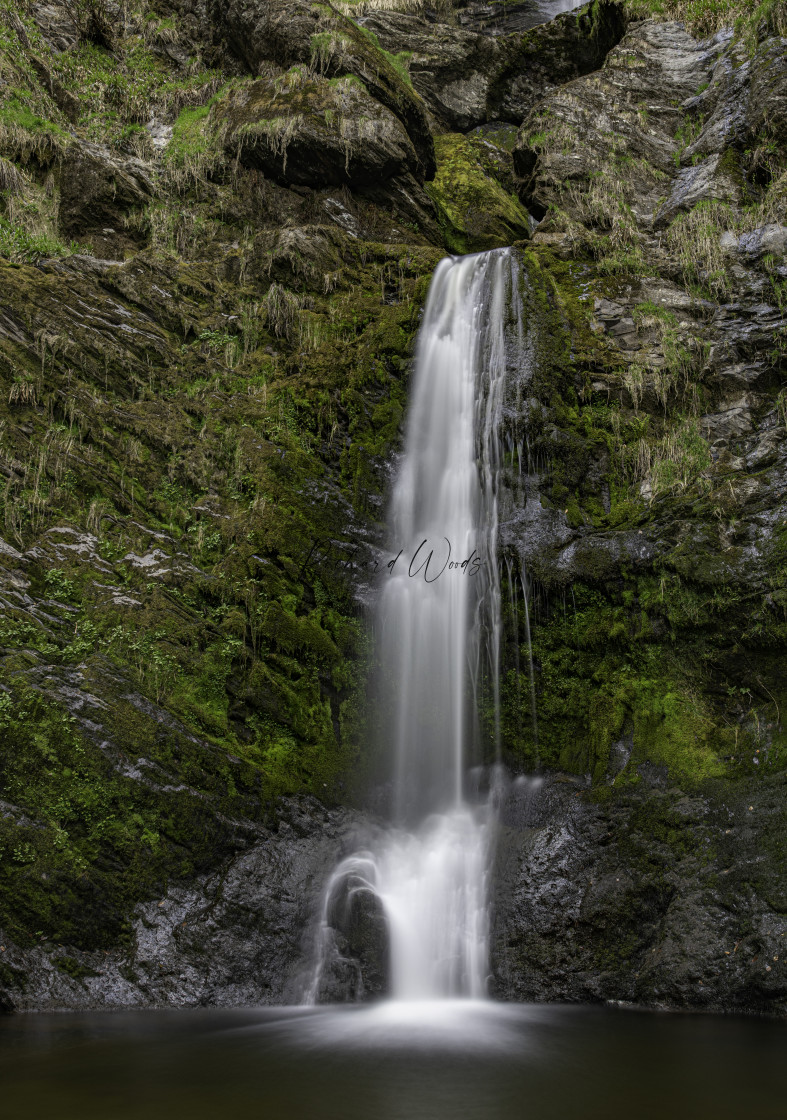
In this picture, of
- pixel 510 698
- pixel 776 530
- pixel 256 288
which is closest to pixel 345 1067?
pixel 510 698

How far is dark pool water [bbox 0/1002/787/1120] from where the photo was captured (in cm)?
356

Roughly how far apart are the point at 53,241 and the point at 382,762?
9.17 meters

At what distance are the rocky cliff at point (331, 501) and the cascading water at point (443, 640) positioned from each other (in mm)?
297

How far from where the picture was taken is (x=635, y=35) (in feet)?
49.0

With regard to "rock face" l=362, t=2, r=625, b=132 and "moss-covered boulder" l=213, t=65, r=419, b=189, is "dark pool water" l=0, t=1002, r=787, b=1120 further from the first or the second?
"rock face" l=362, t=2, r=625, b=132

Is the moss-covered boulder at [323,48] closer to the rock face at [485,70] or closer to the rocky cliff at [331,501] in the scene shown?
the rocky cliff at [331,501]

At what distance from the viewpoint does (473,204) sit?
46.6ft

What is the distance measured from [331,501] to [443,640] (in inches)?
91.5

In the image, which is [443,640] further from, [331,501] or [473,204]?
[473,204]

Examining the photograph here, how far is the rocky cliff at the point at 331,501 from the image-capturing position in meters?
6.00

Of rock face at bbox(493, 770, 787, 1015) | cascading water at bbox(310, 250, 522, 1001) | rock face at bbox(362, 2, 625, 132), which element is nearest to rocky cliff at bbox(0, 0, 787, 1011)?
rock face at bbox(493, 770, 787, 1015)

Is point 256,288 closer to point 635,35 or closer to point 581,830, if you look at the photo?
point 581,830

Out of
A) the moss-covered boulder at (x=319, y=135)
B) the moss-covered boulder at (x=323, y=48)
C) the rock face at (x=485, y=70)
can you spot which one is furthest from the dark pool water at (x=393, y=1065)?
the rock face at (x=485, y=70)

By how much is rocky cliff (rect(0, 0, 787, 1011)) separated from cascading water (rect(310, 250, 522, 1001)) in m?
0.30
